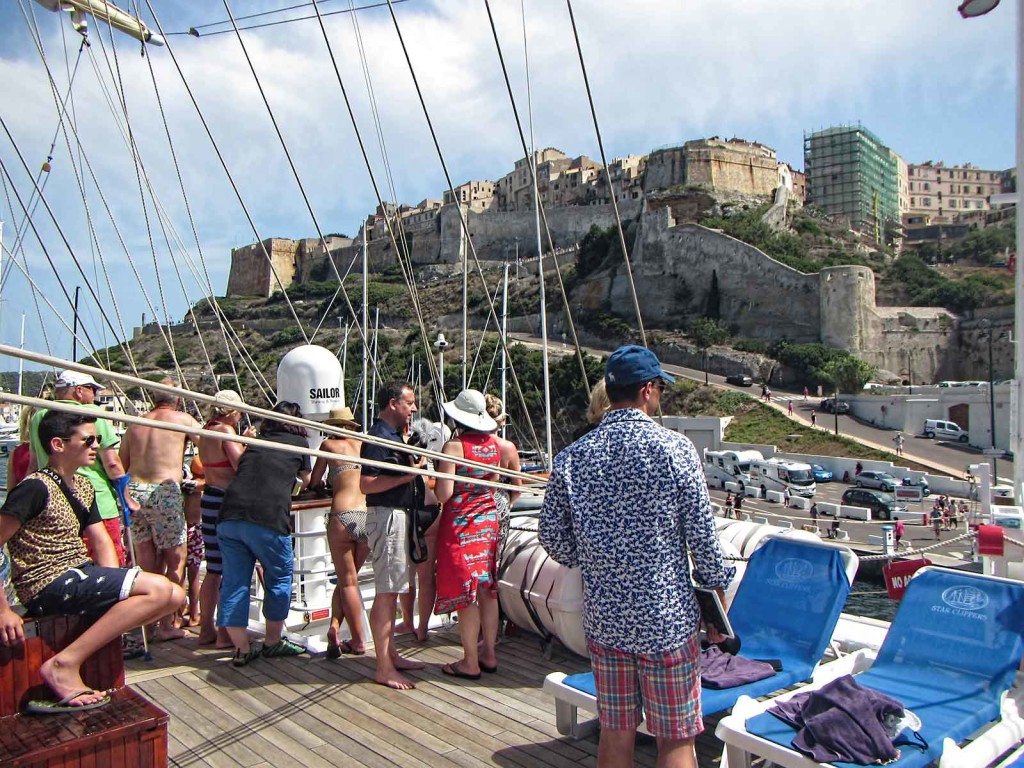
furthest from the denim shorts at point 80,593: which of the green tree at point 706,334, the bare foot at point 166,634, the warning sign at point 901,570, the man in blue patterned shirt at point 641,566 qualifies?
the green tree at point 706,334

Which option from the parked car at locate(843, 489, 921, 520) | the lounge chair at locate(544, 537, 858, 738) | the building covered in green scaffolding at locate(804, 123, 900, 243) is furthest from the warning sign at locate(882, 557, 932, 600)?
the building covered in green scaffolding at locate(804, 123, 900, 243)

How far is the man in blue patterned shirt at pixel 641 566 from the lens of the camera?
1.97 metres

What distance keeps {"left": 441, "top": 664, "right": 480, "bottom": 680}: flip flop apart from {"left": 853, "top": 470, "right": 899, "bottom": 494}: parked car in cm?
2508

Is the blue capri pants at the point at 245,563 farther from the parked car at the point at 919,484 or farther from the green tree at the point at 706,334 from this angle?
the green tree at the point at 706,334

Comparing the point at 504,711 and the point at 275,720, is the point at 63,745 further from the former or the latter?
the point at 504,711

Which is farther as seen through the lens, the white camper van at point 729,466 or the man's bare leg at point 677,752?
the white camper van at point 729,466

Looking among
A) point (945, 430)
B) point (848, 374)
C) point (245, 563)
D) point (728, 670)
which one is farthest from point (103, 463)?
point (848, 374)

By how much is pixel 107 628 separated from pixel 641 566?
5.23ft

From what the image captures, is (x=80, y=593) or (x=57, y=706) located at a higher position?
(x=80, y=593)

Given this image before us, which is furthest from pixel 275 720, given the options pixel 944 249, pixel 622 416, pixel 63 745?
pixel 944 249

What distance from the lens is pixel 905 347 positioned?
1807 inches

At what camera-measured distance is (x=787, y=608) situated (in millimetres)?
3172

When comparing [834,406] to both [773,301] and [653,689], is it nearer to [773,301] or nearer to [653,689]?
[773,301]

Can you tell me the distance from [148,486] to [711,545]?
335 cm
